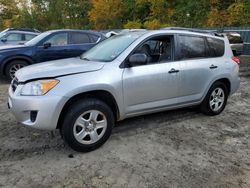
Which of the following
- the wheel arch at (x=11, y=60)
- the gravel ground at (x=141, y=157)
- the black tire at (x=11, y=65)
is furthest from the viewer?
the black tire at (x=11, y=65)

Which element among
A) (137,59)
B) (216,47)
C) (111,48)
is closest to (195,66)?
(216,47)

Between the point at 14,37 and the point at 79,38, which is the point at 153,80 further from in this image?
the point at 14,37

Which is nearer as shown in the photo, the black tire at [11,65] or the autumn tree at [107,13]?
the black tire at [11,65]

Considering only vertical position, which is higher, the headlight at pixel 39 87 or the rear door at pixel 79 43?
the rear door at pixel 79 43

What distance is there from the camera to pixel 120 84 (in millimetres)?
4457

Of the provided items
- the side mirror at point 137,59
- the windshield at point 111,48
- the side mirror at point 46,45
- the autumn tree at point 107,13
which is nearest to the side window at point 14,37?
the side mirror at point 46,45

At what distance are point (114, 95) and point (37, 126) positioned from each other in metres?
1.13

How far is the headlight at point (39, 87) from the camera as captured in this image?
→ 4047 millimetres

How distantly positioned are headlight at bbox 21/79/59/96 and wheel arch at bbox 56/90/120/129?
31 cm

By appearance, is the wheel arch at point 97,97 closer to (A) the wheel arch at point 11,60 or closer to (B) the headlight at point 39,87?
(B) the headlight at point 39,87

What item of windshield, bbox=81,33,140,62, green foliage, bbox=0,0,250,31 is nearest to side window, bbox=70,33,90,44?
windshield, bbox=81,33,140,62

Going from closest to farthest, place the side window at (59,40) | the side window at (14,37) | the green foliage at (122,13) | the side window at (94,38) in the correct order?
the side window at (59,40)
the side window at (94,38)
the side window at (14,37)
the green foliage at (122,13)

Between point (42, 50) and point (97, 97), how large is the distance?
5.33 meters

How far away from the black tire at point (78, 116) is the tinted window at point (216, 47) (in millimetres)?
2535
